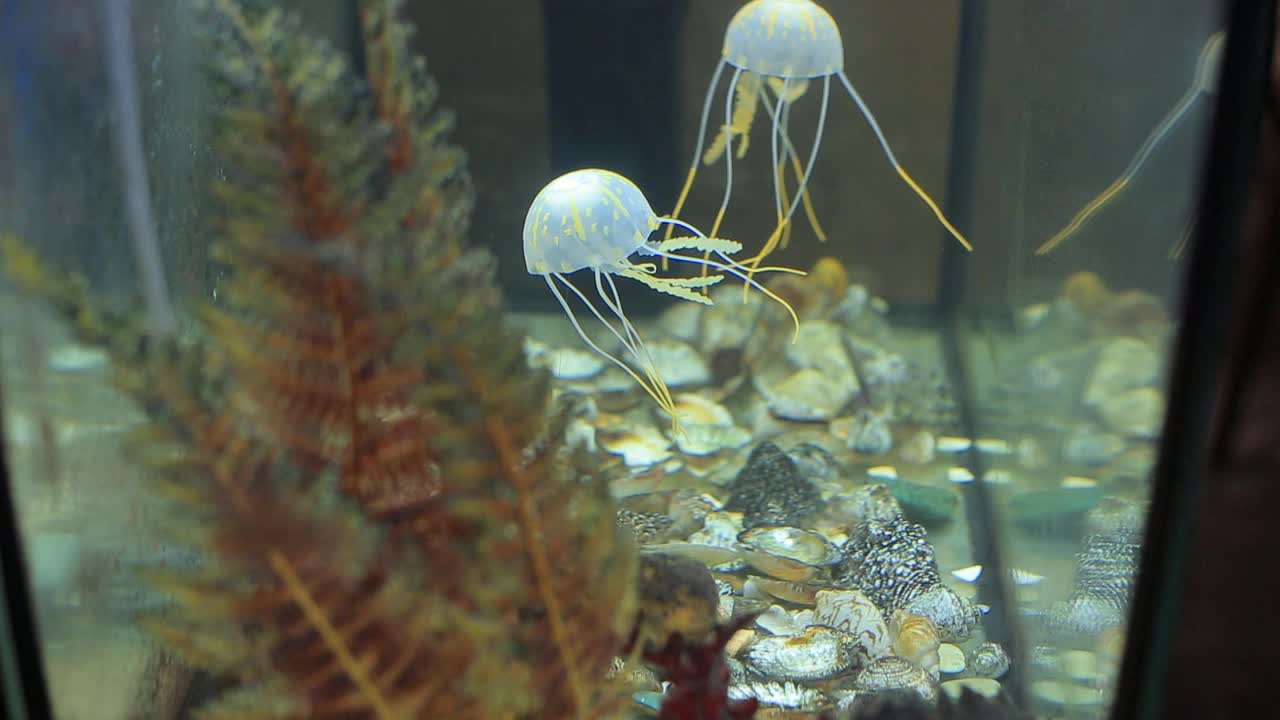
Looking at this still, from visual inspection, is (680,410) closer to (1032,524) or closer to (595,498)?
(1032,524)

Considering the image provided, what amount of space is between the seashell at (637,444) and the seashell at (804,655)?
0.95 m

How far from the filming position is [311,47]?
2.56 ft

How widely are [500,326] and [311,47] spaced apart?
0.28 metres

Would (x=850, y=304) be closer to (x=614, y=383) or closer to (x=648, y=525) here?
(x=614, y=383)

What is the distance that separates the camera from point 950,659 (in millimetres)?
1761

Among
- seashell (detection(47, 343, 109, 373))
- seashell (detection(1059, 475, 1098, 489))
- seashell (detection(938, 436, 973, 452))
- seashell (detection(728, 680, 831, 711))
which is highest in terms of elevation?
seashell (detection(47, 343, 109, 373))

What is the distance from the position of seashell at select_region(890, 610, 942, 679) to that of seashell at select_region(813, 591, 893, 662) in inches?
0.7

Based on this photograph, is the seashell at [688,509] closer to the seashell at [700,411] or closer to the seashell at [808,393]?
the seashell at [700,411]

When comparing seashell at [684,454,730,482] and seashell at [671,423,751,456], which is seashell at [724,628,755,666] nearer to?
seashell at [684,454,730,482]

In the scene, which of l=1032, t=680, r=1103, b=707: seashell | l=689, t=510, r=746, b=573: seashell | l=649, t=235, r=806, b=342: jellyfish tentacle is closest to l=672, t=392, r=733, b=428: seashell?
l=649, t=235, r=806, b=342: jellyfish tentacle

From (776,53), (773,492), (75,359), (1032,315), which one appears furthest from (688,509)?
(75,359)

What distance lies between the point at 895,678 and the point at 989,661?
0.23 m

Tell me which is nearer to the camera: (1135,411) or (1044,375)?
(1135,411)

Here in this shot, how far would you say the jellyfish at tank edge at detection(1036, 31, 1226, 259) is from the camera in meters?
0.83
